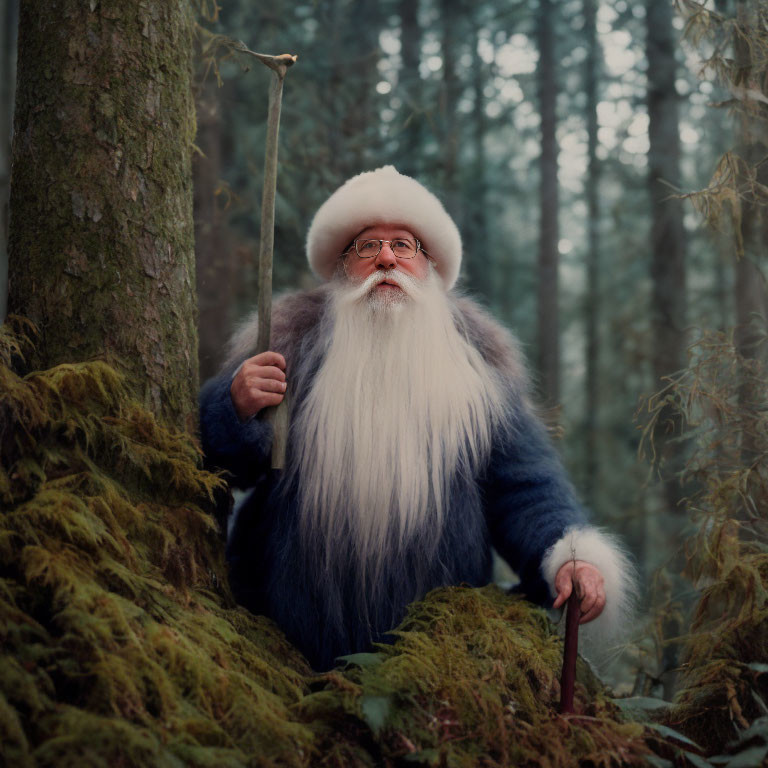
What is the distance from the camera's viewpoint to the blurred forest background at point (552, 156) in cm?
438

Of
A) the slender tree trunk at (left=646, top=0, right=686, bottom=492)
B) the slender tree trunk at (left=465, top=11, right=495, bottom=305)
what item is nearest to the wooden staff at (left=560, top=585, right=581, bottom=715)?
the slender tree trunk at (left=646, top=0, right=686, bottom=492)

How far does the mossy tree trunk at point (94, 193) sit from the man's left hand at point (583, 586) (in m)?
1.55

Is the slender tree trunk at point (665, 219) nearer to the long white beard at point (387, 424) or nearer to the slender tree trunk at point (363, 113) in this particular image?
the slender tree trunk at point (363, 113)

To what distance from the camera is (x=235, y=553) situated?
3428 mm

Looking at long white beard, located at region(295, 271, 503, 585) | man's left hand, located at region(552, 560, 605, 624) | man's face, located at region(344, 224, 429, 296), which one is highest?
man's face, located at region(344, 224, 429, 296)

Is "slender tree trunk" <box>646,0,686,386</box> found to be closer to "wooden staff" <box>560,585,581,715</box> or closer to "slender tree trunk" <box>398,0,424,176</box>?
Result: "slender tree trunk" <box>398,0,424,176</box>

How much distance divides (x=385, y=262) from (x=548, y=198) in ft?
28.7

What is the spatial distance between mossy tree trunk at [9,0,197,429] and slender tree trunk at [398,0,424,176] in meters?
4.58

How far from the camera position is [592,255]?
1473cm

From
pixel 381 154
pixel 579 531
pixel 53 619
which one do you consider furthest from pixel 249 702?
pixel 381 154

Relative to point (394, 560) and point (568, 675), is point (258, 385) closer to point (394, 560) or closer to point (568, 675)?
point (394, 560)

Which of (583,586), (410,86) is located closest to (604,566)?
(583,586)

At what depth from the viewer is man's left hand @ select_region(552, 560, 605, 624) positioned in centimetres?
280

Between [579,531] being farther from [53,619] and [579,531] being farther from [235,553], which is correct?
[53,619]
